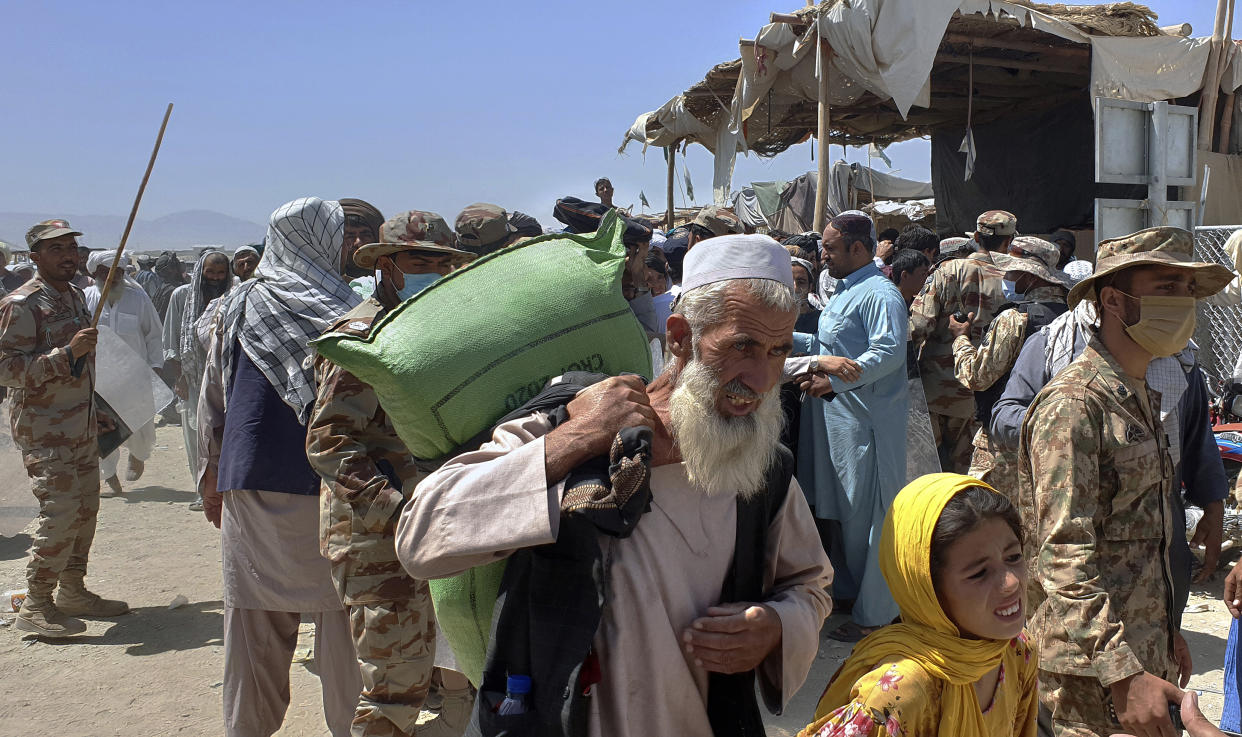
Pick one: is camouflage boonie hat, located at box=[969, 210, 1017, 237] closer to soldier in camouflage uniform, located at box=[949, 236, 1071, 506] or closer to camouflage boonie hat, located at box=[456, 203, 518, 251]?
soldier in camouflage uniform, located at box=[949, 236, 1071, 506]

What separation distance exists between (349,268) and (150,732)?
3147mm

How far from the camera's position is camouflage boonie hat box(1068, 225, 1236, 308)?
8.76 ft

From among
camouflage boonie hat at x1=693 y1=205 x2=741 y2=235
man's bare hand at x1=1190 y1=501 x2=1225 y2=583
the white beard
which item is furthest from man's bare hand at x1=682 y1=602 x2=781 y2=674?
camouflage boonie hat at x1=693 y1=205 x2=741 y2=235

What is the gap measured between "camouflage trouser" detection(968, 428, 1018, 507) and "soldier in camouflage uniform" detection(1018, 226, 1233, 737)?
1.50 metres

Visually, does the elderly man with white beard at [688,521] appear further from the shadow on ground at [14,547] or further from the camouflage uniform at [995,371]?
the shadow on ground at [14,547]

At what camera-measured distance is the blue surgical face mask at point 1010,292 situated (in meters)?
5.34

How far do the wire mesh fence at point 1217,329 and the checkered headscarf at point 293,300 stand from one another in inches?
280

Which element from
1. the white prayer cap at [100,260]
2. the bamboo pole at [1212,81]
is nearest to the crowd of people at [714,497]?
the white prayer cap at [100,260]

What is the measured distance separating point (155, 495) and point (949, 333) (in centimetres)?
744

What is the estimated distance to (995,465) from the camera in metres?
4.47

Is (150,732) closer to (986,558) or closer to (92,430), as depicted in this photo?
(92,430)

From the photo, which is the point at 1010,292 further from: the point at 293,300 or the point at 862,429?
the point at 293,300

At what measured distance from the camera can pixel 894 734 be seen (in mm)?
1748

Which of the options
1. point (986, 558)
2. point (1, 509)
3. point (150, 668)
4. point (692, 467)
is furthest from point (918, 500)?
point (1, 509)
